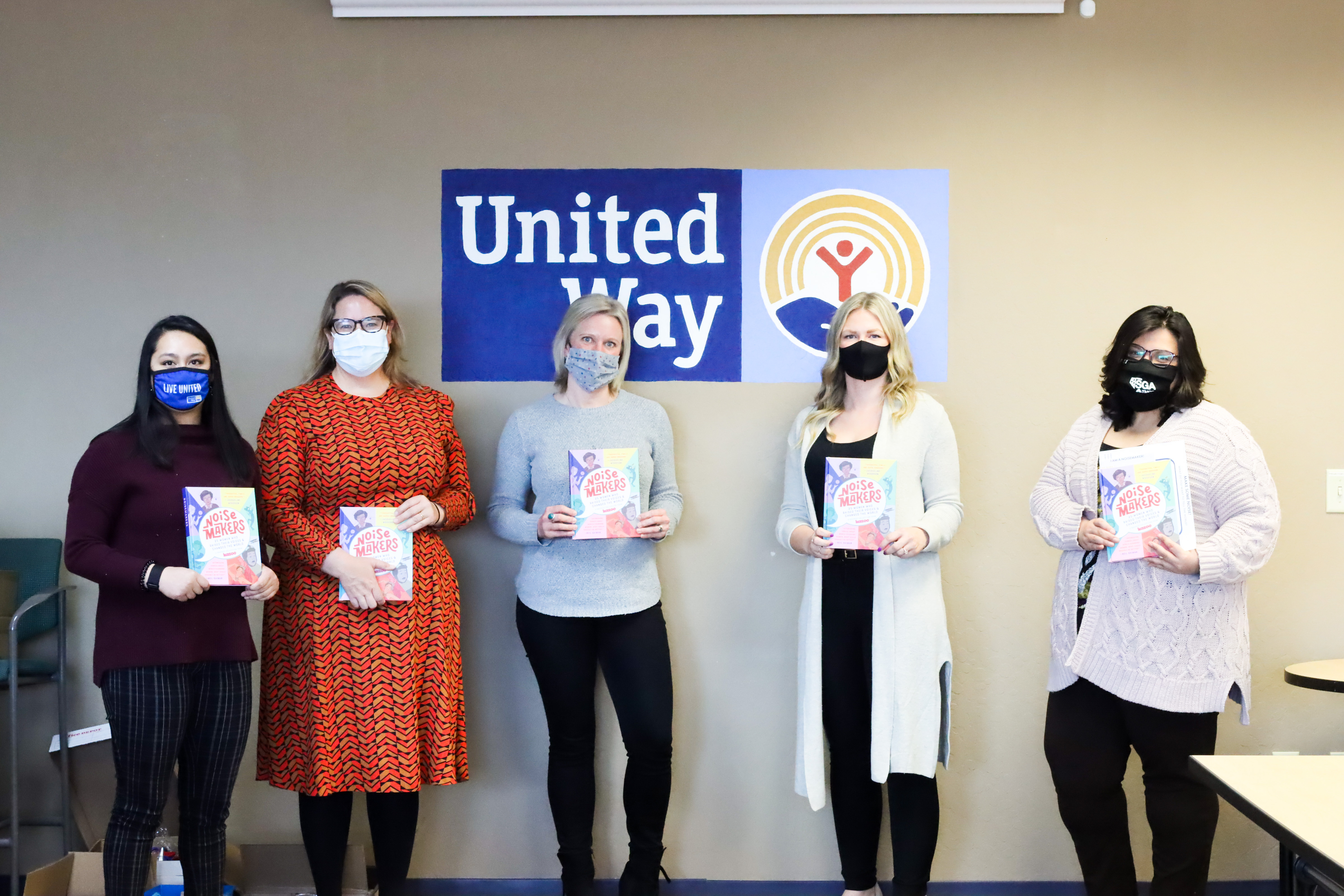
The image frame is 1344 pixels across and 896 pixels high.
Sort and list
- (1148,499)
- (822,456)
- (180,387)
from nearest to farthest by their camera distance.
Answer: (1148,499) → (180,387) → (822,456)

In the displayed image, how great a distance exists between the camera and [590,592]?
2.56 metres

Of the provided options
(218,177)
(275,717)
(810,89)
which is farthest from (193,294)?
(810,89)

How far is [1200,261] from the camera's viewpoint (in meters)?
2.92

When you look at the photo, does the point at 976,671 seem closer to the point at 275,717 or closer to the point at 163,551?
the point at 275,717

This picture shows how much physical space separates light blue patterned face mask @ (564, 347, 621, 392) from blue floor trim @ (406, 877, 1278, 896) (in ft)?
5.12

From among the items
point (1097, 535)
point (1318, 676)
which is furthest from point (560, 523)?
point (1318, 676)

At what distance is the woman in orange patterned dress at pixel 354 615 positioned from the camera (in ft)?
7.86

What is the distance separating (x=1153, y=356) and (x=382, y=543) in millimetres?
1943

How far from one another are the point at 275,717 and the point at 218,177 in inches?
66.0

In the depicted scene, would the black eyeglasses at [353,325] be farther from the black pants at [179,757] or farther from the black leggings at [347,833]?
the black leggings at [347,833]

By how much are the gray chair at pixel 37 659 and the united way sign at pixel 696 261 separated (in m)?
1.33

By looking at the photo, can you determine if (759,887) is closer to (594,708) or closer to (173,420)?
(594,708)

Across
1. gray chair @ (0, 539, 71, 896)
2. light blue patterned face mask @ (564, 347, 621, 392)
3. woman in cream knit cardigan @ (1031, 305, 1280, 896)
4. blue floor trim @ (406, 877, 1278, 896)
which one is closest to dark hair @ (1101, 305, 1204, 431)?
woman in cream knit cardigan @ (1031, 305, 1280, 896)

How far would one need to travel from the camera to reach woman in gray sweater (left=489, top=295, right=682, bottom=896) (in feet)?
8.44
